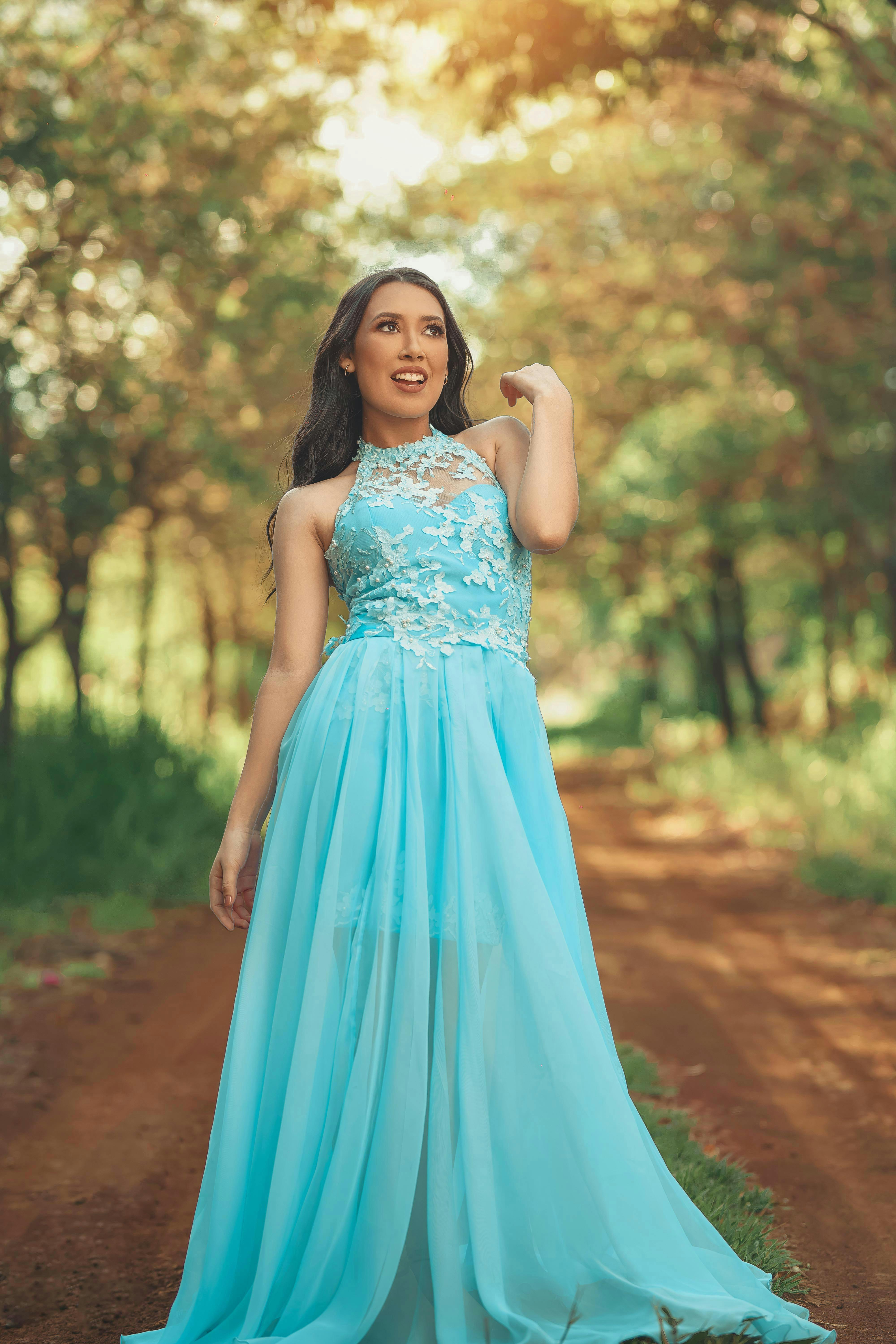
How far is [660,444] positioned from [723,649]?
22.0 feet

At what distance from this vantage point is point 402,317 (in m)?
3.07

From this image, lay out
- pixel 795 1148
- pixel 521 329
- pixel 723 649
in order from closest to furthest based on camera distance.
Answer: pixel 795 1148 → pixel 521 329 → pixel 723 649

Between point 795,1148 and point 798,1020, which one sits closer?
point 795,1148

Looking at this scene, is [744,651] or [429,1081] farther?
[744,651]

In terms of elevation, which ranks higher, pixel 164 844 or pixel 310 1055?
pixel 164 844

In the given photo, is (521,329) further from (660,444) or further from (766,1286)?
(766,1286)

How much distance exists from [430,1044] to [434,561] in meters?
1.11

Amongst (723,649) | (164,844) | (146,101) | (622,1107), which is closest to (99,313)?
(146,101)

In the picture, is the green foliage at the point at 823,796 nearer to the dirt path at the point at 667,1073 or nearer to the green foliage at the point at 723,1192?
the dirt path at the point at 667,1073

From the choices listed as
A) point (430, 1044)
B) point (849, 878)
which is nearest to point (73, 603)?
point (849, 878)

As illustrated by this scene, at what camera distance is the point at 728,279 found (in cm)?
1306

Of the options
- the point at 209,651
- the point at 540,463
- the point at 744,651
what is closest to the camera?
the point at 540,463

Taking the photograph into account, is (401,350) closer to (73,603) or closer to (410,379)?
(410,379)

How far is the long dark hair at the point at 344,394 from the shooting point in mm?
3123
